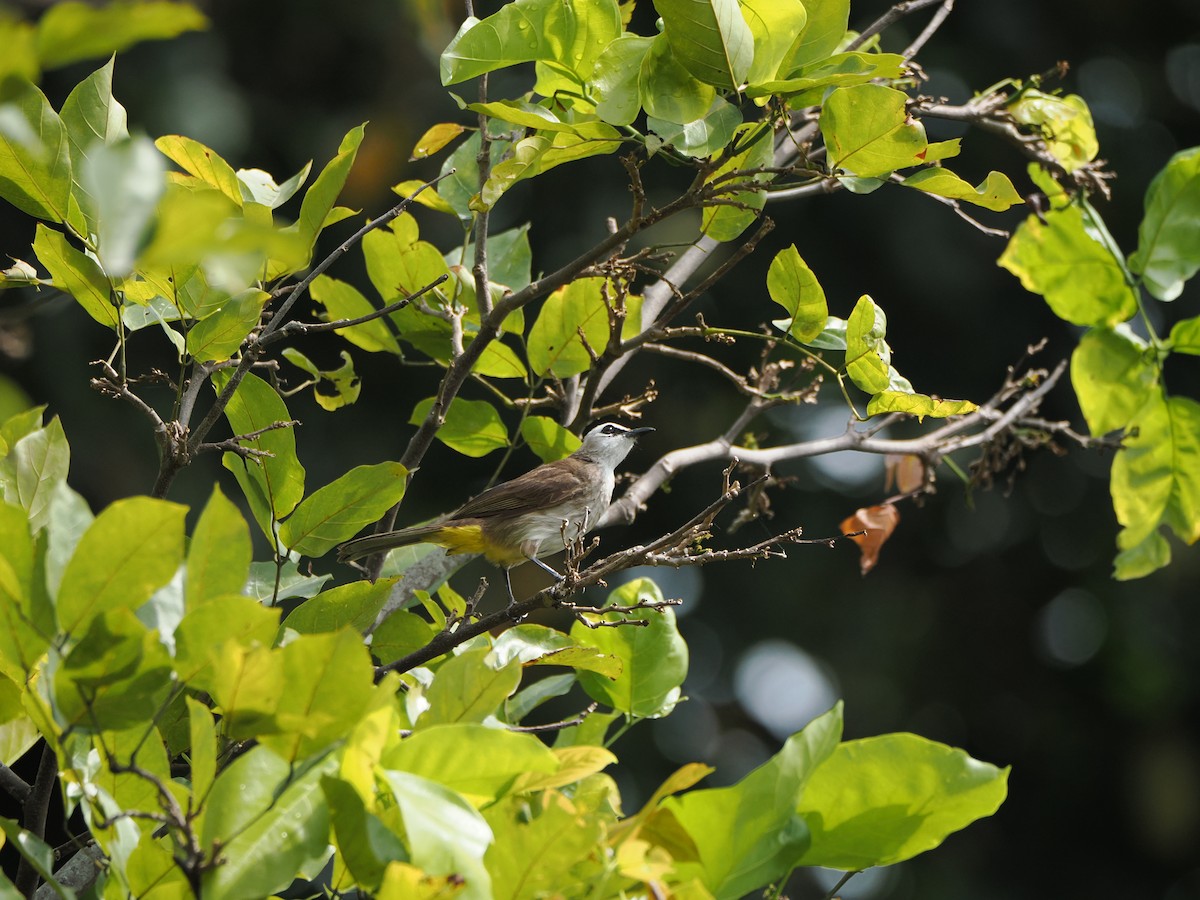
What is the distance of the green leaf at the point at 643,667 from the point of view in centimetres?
140

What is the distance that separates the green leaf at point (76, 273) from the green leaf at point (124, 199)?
719 mm

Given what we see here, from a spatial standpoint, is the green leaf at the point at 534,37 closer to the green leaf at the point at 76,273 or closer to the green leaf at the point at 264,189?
the green leaf at the point at 264,189

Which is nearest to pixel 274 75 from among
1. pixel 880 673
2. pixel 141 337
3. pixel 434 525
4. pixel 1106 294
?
pixel 141 337

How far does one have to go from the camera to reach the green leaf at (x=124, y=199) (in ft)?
1.92

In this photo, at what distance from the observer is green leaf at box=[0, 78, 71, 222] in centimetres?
119

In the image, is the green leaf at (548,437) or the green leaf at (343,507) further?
the green leaf at (548,437)

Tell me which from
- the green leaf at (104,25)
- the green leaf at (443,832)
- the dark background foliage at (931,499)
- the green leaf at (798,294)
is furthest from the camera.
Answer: the dark background foliage at (931,499)

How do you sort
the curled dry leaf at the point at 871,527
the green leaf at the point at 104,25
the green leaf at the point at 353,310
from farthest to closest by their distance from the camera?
the curled dry leaf at the point at 871,527, the green leaf at the point at 353,310, the green leaf at the point at 104,25

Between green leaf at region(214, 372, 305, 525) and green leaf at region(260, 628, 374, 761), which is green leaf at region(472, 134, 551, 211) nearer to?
green leaf at region(214, 372, 305, 525)

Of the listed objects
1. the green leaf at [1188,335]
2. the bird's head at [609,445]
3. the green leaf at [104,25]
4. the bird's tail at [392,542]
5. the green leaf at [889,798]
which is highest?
the green leaf at [104,25]

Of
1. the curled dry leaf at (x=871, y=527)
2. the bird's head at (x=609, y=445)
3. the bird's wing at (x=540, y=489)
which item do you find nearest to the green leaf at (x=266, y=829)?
the curled dry leaf at (x=871, y=527)

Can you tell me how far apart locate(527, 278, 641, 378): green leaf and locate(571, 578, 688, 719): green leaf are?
0.53 metres

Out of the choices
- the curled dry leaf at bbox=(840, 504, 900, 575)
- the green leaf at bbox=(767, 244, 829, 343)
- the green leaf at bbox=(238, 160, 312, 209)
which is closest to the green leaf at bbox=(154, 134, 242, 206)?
the green leaf at bbox=(238, 160, 312, 209)

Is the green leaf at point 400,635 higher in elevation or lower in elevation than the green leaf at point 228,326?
lower
